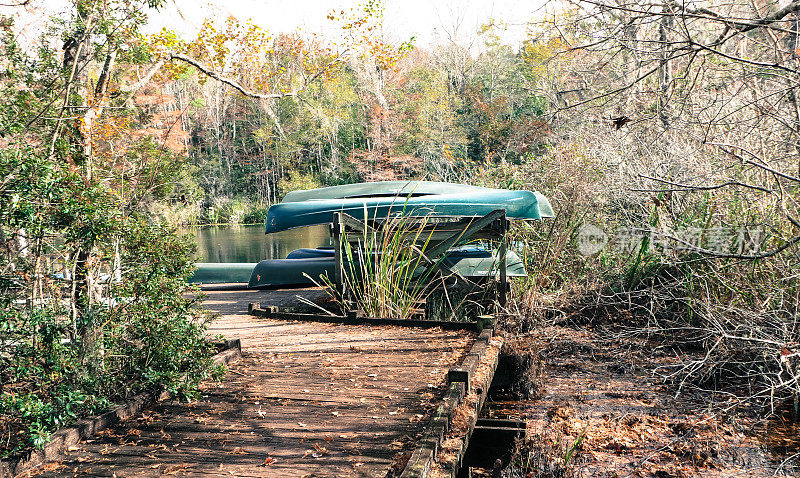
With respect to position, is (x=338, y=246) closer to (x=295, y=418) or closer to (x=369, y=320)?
(x=369, y=320)

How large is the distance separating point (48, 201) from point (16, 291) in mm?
532

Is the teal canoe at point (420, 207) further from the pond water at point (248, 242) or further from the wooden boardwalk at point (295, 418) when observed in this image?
the pond water at point (248, 242)

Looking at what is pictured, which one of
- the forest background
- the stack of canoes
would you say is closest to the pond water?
the forest background

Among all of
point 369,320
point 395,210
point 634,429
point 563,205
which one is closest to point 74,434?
point 369,320

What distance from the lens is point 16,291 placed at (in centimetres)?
368

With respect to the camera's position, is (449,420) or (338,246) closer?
(449,420)

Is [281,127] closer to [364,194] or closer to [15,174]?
[364,194]

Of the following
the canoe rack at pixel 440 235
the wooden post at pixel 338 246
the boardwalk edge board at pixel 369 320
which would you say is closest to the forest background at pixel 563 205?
the canoe rack at pixel 440 235

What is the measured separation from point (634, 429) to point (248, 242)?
22953mm

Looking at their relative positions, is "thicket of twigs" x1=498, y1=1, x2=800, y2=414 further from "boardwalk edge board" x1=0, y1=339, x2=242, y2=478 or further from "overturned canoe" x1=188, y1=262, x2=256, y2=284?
"overturned canoe" x1=188, y1=262, x2=256, y2=284

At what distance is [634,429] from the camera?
583 centimetres

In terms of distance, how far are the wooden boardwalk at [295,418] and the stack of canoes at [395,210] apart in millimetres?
2007

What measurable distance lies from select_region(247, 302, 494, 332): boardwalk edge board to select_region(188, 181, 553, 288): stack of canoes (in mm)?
544

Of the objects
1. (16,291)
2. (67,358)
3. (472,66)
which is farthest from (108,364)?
(472,66)
